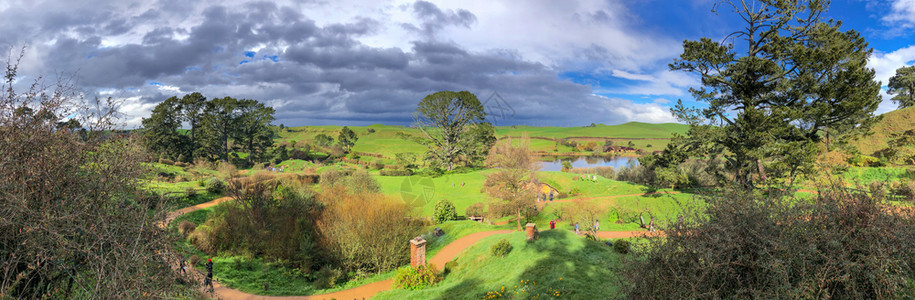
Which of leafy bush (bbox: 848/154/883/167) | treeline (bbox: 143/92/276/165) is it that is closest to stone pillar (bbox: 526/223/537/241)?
leafy bush (bbox: 848/154/883/167)

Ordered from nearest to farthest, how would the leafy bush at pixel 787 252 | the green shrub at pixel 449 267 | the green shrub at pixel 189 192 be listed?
the leafy bush at pixel 787 252
the green shrub at pixel 449 267
the green shrub at pixel 189 192

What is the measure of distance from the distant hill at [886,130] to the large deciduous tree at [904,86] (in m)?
13.3

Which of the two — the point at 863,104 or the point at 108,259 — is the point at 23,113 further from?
the point at 863,104

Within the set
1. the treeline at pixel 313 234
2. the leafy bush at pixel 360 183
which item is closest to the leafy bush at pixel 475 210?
the treeline at pixel 313 234

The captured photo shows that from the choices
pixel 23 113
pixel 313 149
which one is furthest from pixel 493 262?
pixel 313 149

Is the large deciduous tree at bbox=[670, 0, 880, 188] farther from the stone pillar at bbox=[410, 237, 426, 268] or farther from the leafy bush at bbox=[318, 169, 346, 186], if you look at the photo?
the leafy bush at bbox=[318, 169, 346, 186]

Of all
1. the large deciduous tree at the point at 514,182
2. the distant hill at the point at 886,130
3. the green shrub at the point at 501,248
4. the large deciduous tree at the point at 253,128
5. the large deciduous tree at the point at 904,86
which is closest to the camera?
the green shrub at the point at 501,248

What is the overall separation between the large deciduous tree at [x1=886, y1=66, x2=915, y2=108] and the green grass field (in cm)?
5897

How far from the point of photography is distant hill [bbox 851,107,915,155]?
33.0 meters

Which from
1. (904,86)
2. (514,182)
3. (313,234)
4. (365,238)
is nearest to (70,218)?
(365,238)

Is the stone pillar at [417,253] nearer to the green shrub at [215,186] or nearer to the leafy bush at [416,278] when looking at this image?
the leafy bush at [416,278]

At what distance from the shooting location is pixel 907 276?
4668 millimetres

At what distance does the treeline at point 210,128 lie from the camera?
5003 cm

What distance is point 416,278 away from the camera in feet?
50.3
